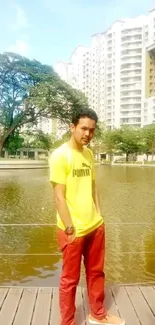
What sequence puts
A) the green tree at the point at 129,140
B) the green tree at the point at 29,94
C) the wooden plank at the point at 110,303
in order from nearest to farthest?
the wooden plank at the point at 110,303, the green tree at the point at 29,94, the green tree at the point at 129,140

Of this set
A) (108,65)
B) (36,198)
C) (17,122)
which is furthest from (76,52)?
(36,198)

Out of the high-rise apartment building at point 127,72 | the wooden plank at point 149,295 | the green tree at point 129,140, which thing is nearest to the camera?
the wooden plank at point 149,295

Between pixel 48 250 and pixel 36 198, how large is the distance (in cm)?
818

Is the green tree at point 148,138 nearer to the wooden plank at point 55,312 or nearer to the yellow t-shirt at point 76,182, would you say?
the wooden plank at point 55,312

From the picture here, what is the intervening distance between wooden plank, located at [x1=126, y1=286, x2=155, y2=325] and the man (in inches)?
8.9

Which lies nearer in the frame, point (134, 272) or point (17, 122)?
point (134, 272)

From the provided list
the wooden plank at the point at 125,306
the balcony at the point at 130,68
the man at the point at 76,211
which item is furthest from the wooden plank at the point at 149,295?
the balcony at the point at 130,68

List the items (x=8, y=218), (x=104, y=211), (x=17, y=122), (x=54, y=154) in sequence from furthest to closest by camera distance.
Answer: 1. (x=17, y=122)
2. (x=104, y=211)
3. (x=8, y=218)
4. (x=54, y=154)

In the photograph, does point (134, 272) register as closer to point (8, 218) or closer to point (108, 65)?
point (8, 218)

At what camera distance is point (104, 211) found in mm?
12008

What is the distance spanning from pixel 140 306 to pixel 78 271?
897 mm

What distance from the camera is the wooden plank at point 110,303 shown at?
3.28 meters

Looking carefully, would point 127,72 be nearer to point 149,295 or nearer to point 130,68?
point 130,68

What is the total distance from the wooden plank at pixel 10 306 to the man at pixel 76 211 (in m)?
0.52
